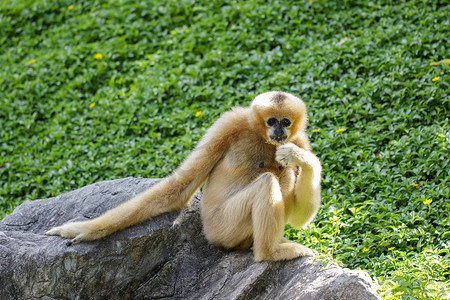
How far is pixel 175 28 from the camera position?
9.09 metres

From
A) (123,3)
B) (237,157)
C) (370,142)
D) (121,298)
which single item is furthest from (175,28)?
(121,298)

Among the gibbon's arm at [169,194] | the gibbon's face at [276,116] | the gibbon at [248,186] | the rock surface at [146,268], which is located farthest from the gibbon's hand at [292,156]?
the rock surface at [146,268]

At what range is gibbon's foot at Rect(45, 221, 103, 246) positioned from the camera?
169 inches

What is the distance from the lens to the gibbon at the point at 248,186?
4223 mm

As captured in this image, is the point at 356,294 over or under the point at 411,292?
over

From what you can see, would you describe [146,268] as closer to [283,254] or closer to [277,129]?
[283,254]

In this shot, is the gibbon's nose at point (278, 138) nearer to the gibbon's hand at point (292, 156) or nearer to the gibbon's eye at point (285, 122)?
the gibbon's eye at point (285, 122)

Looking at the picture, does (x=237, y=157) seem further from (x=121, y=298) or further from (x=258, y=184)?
(x=121, y=298)

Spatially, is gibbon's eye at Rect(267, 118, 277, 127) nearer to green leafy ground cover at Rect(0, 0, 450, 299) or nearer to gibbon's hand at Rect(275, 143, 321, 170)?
gibbon's hand at Rect(275, 143, 321, 170)

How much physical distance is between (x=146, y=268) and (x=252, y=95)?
11.2ft

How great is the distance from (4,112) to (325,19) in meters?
5.14

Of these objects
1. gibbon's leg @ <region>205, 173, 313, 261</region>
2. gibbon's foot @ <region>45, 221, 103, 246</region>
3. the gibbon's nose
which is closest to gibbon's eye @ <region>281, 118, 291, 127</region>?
the gibbon's nose

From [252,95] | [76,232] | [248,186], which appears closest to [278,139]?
[248,186]

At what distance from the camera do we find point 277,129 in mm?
4535
